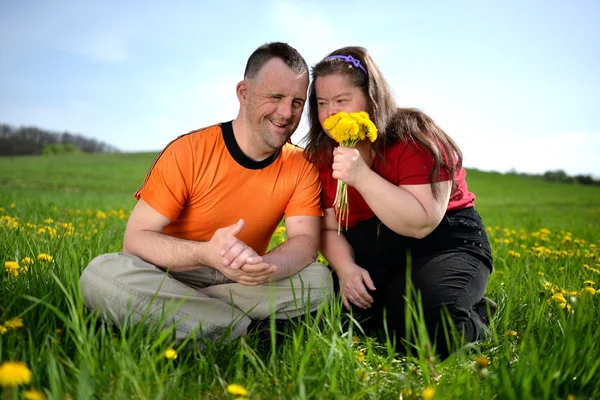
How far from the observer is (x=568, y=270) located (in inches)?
175

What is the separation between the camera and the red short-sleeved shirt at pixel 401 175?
2.98 metres

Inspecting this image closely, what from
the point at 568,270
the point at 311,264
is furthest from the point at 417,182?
the point at 568,270

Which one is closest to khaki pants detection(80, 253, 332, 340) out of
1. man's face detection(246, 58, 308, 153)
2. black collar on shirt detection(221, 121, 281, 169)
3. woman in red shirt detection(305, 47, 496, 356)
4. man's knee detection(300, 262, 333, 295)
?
man's knee detection(300, 262, 333, 295)

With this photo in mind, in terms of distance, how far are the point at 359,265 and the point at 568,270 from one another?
213 centimetres

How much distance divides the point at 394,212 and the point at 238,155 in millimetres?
1066

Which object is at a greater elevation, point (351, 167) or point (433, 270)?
point (351, 167)

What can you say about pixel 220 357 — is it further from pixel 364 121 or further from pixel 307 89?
pixel 307 89

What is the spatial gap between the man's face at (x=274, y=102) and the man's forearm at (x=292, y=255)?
62 cm

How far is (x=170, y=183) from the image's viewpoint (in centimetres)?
313

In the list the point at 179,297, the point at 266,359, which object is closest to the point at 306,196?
the point at 179,297

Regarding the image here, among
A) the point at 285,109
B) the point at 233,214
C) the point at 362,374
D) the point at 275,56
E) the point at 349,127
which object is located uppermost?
the point at 275,56

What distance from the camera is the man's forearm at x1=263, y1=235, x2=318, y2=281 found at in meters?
3.02

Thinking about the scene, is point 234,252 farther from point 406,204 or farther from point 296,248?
point 406,204

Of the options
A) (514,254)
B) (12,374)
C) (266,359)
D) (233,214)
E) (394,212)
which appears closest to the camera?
(12,374)
